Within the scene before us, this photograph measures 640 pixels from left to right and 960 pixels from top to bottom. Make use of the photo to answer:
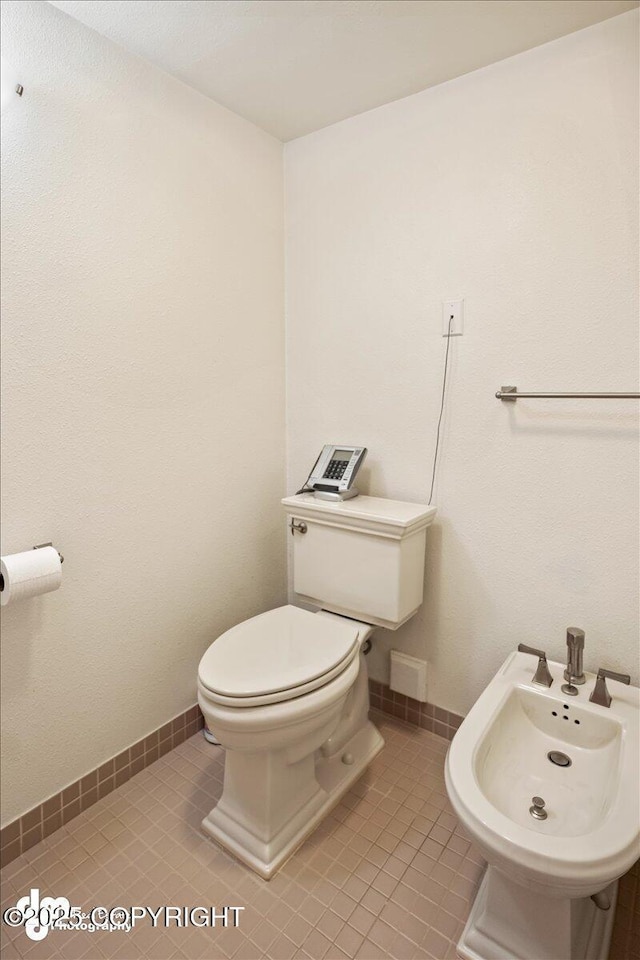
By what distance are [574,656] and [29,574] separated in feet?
4.41

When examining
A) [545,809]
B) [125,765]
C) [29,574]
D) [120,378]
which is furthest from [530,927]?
[120,378]

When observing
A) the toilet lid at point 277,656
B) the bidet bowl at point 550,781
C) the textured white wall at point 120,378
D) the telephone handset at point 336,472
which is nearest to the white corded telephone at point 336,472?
the telephone handset at point 336,472

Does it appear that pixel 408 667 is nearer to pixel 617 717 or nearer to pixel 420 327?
pixel 617 717

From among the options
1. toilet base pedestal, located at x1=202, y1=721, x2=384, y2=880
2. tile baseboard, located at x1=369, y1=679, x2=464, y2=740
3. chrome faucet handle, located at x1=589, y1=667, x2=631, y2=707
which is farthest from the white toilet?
chrome faucet handle, located at x1=589, y1=667, x2=631, y2=707

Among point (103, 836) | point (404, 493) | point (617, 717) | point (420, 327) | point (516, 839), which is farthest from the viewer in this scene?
point (404, 493)

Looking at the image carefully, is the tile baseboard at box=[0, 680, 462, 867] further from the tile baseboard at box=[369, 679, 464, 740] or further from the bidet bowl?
the bidet bowl

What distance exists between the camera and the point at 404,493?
5.48 ft

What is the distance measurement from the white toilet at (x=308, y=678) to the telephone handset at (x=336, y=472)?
4 cm

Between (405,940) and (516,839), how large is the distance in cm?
47

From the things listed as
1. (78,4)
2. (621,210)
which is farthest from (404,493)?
(78,4)

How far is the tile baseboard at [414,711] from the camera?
166cm

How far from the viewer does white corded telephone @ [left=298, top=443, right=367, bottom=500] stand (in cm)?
162

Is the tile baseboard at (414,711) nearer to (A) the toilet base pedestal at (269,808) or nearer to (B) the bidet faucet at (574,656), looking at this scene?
(A) the toilet base pedestal at (269,808)

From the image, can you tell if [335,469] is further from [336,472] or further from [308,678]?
[308,678]
